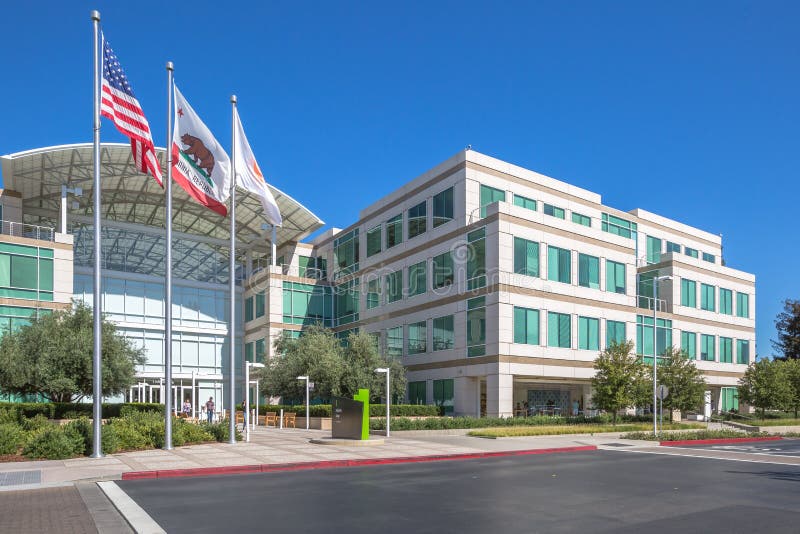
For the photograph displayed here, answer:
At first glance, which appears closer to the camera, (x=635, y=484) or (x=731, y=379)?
(x=635, y=484)

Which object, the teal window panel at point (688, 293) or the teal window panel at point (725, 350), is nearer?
the teal window panel at point (688, 293)

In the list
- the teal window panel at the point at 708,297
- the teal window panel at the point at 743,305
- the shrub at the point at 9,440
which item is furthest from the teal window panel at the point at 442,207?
the teal window panel at the point at 743,305

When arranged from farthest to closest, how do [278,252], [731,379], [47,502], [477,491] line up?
[278,252] < [731,379] < [477,491] < [47,502]

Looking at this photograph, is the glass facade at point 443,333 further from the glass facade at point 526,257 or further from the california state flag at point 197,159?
the california state flag at point 197,159

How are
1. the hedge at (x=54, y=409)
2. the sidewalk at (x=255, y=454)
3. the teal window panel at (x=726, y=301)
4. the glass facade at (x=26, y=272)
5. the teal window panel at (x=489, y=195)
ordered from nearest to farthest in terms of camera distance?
the sidewalk at (x=255, y=454) → the hedge at (x=54, y=409) → the glass facade at (x=26, y=272) → the teal window panel at (x=489, y=195) → the teal window panel at (x=726, y=301)

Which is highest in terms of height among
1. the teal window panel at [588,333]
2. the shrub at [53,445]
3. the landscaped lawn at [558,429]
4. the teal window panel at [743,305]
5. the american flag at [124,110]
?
the american flag at [124,110]

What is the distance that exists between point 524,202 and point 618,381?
591 inches

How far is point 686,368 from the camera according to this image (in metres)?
44.9

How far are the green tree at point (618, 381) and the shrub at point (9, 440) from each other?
29053mm

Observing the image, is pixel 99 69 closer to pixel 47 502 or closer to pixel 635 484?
pixel 47 502

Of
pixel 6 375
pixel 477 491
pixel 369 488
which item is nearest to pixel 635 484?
pixel 477 491

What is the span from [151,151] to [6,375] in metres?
18.0

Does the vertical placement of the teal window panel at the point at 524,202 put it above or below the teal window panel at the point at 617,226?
above

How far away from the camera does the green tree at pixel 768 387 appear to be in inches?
1988
